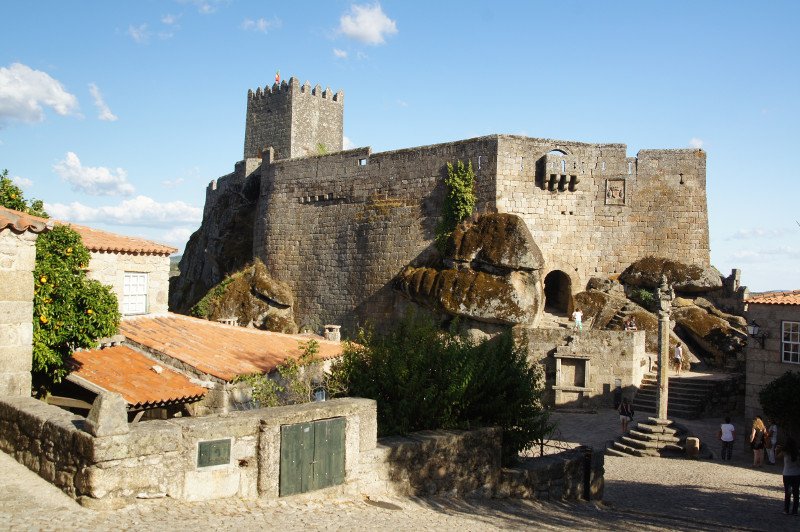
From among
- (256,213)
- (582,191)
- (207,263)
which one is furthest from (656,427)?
(207,263)

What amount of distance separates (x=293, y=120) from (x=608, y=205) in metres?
20.2

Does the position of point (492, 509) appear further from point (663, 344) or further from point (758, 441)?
point (663, 344)

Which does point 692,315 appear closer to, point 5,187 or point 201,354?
point 201,354

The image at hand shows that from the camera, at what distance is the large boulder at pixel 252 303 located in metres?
31.1

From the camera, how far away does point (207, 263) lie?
4016cm

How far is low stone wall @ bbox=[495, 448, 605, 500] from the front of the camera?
11.3 meters

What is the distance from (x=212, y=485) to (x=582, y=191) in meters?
23.8

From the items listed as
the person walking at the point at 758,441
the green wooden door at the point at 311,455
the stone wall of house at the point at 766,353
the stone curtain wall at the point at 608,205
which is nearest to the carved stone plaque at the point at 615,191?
the stone curtain wall at the point at 608,205

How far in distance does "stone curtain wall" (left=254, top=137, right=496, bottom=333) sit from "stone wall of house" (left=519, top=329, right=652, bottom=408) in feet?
21.3

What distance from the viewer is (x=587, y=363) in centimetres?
2412

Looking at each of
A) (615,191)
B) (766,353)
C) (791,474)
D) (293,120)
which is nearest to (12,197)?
(791,474)

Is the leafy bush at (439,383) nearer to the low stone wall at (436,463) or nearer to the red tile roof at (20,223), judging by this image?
the low stone wall at (436,463)

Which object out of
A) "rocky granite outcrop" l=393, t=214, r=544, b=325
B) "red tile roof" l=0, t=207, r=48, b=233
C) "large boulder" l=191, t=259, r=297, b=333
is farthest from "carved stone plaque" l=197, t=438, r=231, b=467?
"large boulder" l=191, t=259, r=297, b=333

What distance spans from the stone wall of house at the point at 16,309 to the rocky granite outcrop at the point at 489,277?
1804 centimetres
